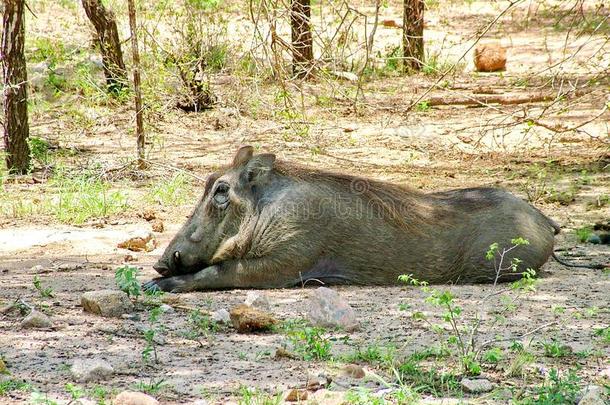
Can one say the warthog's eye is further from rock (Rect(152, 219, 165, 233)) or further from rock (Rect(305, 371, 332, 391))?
rock (Rect(305, 371, 332, 391))

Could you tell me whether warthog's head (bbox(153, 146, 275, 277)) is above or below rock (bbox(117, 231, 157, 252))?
above

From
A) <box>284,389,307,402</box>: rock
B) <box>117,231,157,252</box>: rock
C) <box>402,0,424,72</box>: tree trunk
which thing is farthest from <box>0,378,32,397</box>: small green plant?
<box>402,0,424,72</box>: tree trunk

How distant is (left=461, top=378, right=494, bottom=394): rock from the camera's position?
3621 mm

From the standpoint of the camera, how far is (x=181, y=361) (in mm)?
4031

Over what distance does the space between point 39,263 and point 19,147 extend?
2.73m

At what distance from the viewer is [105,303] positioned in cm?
472

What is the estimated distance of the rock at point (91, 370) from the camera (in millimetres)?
3717

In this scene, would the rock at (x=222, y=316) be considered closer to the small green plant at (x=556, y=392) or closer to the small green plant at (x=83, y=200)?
the small green plant at (x=556, y=392)

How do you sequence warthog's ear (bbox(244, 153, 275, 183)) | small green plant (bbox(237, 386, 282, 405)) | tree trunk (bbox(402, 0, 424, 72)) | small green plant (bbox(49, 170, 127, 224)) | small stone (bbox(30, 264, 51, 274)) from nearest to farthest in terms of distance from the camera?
1. small green plant (bbox(237, 386, 282, 405))
2. small stone (bbox(30, 264, 51, 274))
3. warthog's ear (bbox(244, 153, 275, 183))
4. small green plant (bbox(49, 170, 127, 224))
5. tree trunk (bbox(402, 0, 424, 72))

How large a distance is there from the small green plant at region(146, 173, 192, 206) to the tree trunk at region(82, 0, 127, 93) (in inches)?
105

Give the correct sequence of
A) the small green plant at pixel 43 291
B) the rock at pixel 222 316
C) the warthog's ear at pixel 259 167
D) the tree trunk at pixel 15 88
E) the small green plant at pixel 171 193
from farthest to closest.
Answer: the tree trunk at pixel 15 88 → the small green plant at pixel 171 193 → the warthog's ear at pixel 259 167 → the small green plant at pixel 43 291 → the rock at pixel 222 316

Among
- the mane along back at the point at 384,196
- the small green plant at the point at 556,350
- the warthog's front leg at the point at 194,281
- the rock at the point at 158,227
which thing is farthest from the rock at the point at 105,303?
the rock at the point at 158,227

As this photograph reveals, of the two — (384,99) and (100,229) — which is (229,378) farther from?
(384,99)

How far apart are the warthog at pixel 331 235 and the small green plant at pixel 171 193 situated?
1.83 metres
